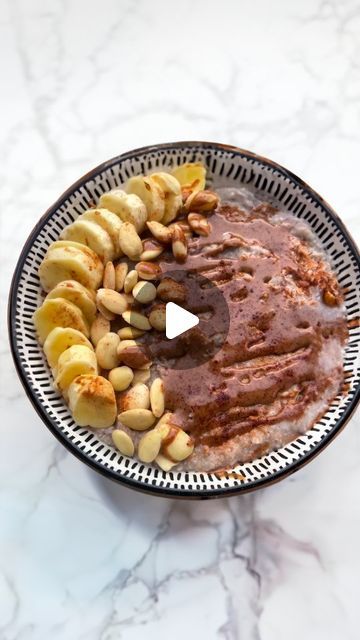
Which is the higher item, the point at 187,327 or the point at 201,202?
the point at 201,202

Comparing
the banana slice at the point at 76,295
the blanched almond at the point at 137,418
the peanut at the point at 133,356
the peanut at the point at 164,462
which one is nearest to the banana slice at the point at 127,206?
the banana slice at the point at 76,295

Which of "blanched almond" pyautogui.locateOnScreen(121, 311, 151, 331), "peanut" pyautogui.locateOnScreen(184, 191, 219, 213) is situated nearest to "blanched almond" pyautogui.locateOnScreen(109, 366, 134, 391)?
"blanched almond" pyautogui.locateOnScreen(121, 311, 151, 331)

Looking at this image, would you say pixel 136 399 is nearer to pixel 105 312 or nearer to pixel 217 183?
pixel 105 312

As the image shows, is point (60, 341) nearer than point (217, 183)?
Yes

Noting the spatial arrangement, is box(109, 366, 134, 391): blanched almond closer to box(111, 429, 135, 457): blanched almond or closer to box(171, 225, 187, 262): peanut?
box(111, 429, 135, 457): blanched almond

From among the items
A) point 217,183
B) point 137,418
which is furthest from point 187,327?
point 217,183

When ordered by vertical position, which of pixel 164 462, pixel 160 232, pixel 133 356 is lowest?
pixel 164 462
